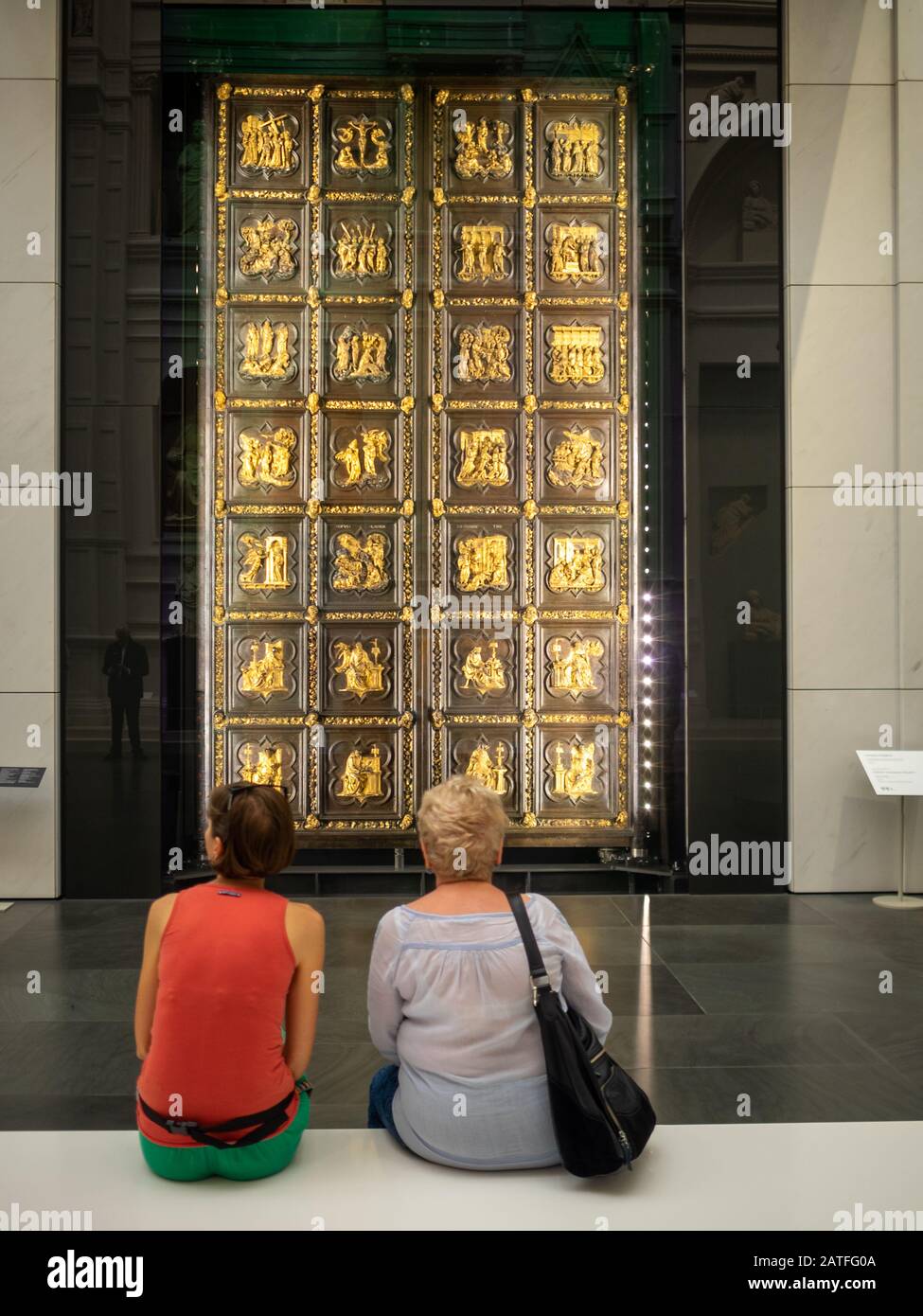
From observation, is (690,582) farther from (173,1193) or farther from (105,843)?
(173,1193)

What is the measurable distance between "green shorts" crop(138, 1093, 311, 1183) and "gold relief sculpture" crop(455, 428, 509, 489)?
6.91 meters

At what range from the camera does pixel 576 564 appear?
32.2 ft

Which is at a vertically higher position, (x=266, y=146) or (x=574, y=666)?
(x=266, y=146)

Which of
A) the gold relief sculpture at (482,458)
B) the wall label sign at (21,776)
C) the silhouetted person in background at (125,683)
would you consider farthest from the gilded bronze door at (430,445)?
the wall label sign at (21,776)

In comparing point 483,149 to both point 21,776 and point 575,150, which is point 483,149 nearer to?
point 575,150

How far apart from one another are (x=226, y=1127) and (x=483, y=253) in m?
8.00

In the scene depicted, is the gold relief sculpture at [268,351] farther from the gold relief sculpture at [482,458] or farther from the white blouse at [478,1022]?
the white blouse at [478,1022]

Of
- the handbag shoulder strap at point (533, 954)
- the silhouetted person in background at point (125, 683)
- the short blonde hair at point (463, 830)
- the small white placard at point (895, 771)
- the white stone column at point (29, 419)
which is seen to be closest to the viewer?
the handbag shoulder strap at point (533, 954)

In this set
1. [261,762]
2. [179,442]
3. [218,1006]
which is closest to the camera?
[218,1006]

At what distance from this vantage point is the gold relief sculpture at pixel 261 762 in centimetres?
973

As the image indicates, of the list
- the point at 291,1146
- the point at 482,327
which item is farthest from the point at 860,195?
the point at 291,1146

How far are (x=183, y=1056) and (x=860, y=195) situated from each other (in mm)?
8612

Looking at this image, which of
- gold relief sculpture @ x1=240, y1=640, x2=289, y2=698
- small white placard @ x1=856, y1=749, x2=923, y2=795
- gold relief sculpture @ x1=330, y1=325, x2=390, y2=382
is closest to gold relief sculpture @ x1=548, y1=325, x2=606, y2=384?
gold relief sculpture @ x1=330, y1=325, x2=390, y2=382

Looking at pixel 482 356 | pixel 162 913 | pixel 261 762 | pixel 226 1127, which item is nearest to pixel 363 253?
pixel 482 356
